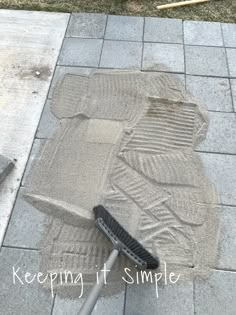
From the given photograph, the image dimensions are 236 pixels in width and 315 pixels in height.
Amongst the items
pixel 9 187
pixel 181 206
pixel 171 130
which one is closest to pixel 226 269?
pixel 181 206

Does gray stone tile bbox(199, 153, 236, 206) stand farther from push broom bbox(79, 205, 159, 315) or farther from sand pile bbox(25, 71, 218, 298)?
push broom bbox(79, 205, 159, 315)

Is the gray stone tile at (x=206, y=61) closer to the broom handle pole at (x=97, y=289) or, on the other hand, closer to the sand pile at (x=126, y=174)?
the sand pile at (x=126, y=174)

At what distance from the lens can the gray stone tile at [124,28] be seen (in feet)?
Result: 13.2

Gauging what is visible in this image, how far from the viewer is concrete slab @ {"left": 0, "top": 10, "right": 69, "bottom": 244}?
125 inches

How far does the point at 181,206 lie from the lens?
114 inches

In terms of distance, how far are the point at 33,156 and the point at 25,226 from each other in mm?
588

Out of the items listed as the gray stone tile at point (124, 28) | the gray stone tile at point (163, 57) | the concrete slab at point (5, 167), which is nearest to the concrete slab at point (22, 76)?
the concrete slab at point (5, 167)

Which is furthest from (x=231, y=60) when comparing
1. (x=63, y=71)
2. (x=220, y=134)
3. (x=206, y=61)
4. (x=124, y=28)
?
(x=63, y=71)

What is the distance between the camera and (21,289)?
8.56ft

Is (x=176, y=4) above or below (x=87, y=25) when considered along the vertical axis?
above

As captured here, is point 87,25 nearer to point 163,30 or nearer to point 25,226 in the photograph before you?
point 163,30

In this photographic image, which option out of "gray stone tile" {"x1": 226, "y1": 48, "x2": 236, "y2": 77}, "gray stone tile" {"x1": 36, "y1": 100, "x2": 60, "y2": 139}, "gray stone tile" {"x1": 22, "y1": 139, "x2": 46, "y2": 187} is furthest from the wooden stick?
"gray stone tile" {"x1": 22, "y1": 139, "x2": 46, "y2": 187}

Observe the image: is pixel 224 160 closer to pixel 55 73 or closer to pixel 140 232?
pixel 140 232

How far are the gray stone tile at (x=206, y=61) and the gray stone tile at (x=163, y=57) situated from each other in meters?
0.07
